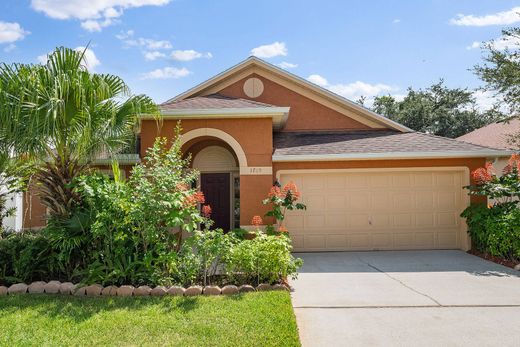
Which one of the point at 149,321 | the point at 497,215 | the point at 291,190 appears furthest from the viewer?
the point at 497,215

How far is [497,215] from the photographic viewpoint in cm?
930

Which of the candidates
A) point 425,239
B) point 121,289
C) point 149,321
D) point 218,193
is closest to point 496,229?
point 425,239

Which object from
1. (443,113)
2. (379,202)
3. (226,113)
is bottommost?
(379,202)

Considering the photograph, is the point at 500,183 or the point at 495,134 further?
the point at 495,134

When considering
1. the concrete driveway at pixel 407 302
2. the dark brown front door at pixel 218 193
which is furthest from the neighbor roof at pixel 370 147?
the concrete driveway at pixel 407 302

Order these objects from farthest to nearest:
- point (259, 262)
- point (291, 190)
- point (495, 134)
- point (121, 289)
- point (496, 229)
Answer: point (495, 134), point (291, 190), point (496, 229), point (259, 262), point (121, 289)

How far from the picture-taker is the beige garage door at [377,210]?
1084cm

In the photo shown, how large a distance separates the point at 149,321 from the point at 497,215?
872 centimetres

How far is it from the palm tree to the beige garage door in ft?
18.1

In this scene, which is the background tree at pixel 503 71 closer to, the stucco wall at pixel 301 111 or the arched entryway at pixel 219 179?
the stucco wall at pixel 301 111

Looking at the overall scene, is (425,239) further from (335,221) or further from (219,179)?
(219,179)

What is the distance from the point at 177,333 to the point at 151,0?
25.9 feet

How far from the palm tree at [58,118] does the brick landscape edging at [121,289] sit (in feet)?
4.28

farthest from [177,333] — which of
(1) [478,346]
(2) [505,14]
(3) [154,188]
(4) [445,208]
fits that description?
(2) [505,14]
